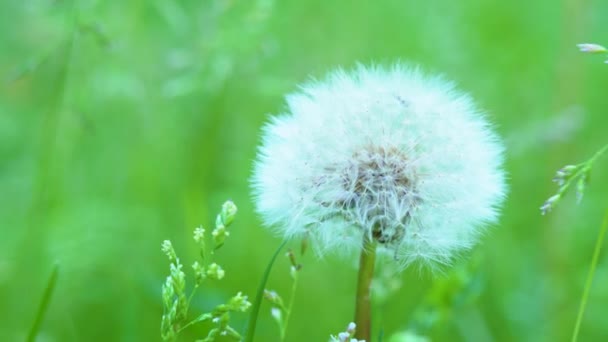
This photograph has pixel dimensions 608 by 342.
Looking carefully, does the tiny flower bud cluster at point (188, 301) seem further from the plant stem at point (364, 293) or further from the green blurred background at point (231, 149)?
the green blurred background at point (231, 149)

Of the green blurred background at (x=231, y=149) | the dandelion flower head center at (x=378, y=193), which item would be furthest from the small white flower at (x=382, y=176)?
the green blurred background at (x=231, y=149)

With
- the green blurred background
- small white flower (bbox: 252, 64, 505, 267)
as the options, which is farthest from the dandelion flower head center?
the green blurred background

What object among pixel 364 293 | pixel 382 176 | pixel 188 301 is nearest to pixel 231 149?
pixel 382 176

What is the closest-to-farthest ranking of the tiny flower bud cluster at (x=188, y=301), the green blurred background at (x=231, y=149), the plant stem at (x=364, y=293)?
the tiny flower bud cluster at (x=188, y=301)
the plant stem at (x=364, y=293)
the green blurred background at (x=231, y=149)

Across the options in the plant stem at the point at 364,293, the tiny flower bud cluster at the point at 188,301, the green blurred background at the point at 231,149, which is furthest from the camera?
the green blurred background at the point at 231,149

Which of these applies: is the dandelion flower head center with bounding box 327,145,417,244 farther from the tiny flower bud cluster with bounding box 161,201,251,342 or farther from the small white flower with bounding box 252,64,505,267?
the tiny flower bud cluster with bounding box 161,201,251,342

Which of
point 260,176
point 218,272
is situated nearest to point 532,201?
point 260,176
